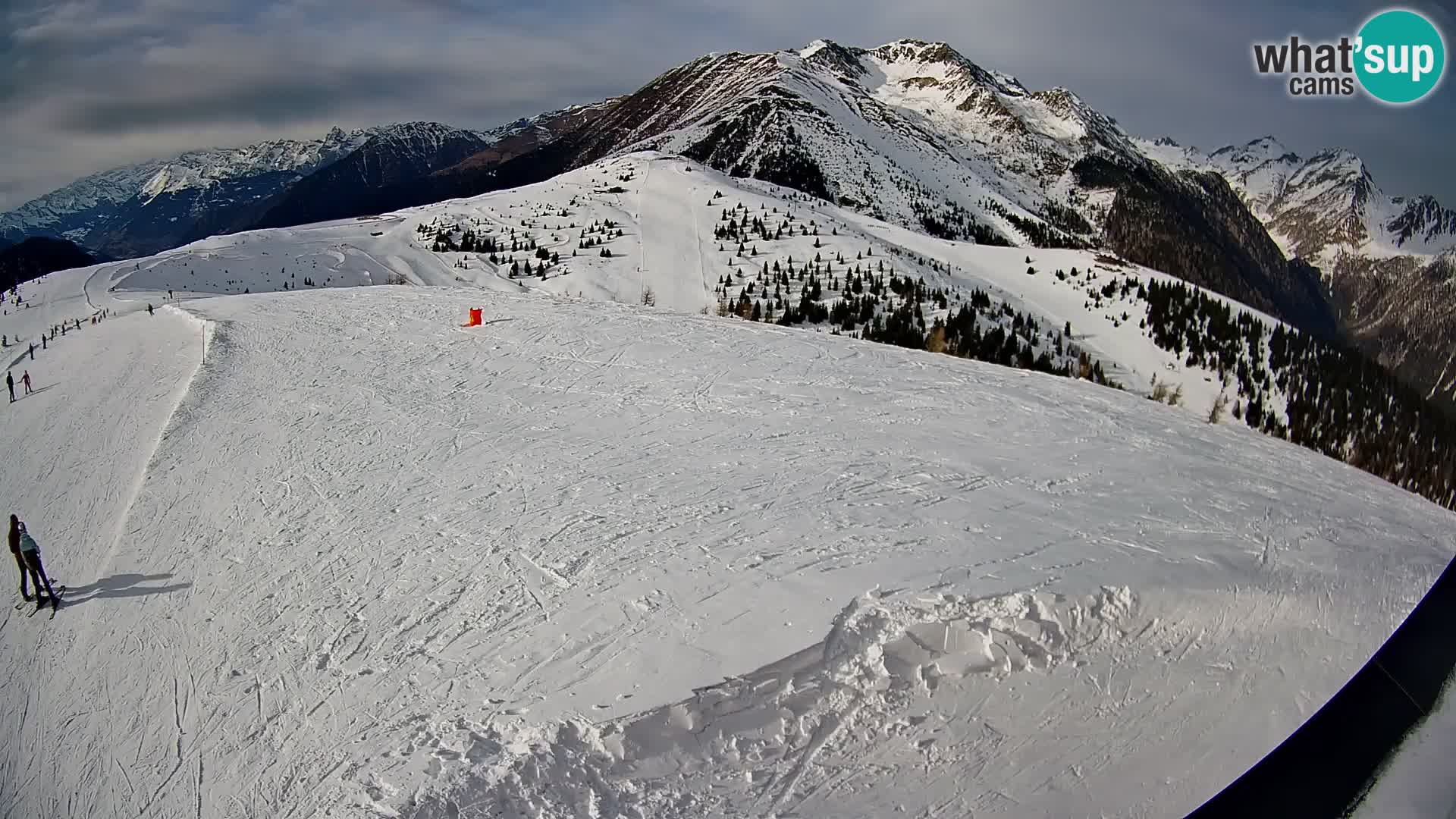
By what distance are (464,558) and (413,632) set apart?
1249 mm

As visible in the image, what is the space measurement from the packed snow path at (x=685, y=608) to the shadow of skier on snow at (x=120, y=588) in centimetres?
5

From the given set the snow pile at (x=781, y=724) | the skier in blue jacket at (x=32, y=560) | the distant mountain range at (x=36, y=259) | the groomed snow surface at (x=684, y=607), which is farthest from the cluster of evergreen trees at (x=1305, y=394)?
the distant mountain range at (x=36, y=259)

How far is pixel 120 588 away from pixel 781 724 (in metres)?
8.38

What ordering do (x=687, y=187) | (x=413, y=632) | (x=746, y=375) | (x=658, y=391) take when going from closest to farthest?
1. (x=413, y=632)
2. (x=658, y=391)
3. (x=746, y=375)
4. (x=687, y=187)

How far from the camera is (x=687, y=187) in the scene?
53.4m

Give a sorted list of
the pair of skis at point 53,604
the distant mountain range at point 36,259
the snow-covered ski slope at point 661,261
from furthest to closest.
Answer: the distant mountain range at point 36,259, the snow-covered ski slope at point 661,261, the pair of skis at point 53,604

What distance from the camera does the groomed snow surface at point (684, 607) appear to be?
18.6 feet

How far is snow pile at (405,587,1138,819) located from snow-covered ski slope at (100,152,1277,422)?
23099mm

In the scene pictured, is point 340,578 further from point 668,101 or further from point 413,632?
point 668,101

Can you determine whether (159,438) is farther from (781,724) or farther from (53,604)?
(781,724)

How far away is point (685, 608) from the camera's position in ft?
23.0

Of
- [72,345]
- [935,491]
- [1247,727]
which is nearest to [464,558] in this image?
[935,491]

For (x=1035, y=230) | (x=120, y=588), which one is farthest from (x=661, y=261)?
(x=1035, y=230)

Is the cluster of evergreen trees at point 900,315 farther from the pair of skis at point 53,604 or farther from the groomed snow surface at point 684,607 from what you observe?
the pair of skis at point 53,604
